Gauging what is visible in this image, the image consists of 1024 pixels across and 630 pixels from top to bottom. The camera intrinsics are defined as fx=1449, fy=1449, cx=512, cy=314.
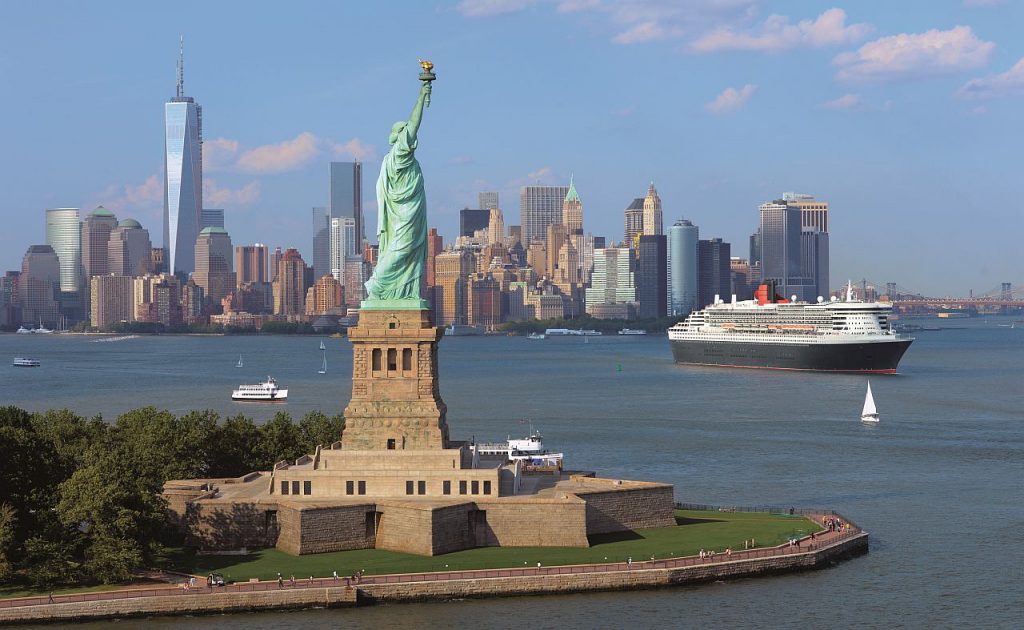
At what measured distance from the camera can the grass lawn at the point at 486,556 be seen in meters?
44.4

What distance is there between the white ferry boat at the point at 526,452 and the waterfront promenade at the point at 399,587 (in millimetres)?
23294

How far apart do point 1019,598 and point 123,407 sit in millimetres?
78947

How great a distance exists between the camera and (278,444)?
6075 centimetres

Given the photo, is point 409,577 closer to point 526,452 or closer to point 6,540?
point 6,540

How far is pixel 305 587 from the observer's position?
1663 inches

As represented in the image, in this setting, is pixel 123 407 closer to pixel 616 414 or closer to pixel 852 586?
pixel 616 414

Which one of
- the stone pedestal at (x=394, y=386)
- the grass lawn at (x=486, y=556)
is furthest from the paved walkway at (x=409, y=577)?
the stone pedestal at (x=394, y=386)

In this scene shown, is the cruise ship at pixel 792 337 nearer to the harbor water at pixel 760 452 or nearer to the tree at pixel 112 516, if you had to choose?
the harbor water at pixel 760 452

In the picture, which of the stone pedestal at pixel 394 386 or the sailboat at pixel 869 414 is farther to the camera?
the sailboat at pixel 869 414

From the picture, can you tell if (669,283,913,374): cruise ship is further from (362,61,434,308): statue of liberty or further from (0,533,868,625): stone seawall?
(0,533,868,625): stone seawall

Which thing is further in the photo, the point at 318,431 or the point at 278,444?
the point at 318,431

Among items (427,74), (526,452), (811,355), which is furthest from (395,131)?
(811,355)

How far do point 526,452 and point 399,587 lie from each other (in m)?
33.1

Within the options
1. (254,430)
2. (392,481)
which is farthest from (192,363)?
(392,481)
